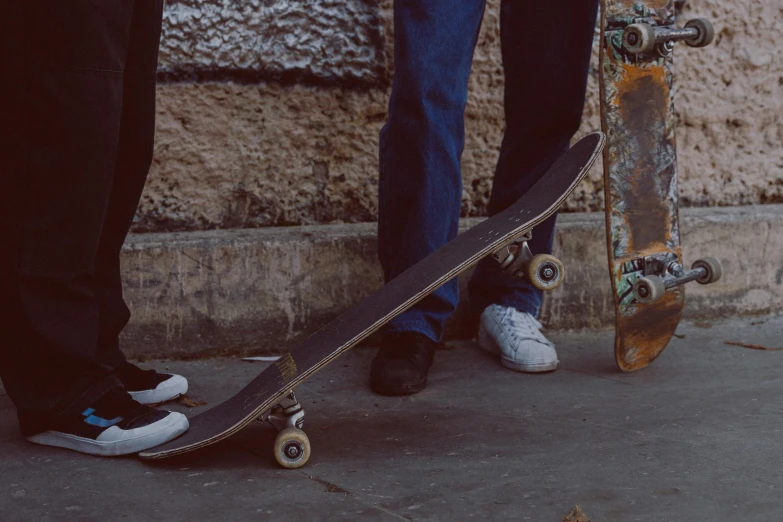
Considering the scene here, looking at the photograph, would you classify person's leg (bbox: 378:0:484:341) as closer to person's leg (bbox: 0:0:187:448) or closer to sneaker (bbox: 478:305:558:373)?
sneaker (bbox: 478:305:558:373)

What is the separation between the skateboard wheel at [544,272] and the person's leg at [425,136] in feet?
1.56

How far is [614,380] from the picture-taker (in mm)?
2340

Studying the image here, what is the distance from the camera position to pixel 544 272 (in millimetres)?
1812

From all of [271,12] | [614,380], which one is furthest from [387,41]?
[614,380]

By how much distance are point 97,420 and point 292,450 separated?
1.45ft

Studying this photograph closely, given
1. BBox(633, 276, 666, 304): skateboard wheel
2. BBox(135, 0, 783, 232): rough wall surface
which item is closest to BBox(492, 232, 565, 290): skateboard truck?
BBox(633, 276, 666, 304): skateboard wheel

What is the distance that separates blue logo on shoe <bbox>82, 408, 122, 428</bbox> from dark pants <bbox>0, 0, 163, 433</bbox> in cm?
3

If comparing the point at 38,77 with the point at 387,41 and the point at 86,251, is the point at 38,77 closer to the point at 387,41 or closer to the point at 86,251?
the point at 86,251

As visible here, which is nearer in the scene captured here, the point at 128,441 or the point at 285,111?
the point at 128,441

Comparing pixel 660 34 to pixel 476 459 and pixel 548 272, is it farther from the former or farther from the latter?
pixel 476 459

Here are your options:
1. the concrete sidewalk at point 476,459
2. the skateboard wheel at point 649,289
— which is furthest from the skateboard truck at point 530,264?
the skateboard wheel at point 649,289

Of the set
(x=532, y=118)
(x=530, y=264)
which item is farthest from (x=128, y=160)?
(x=532, y=118)

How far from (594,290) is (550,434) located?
40.6 inches

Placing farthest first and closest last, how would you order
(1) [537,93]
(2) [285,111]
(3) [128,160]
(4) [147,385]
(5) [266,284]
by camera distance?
(2) [285,111] → (5) [266,284] → (1) [537,93] → (4) [147,385] → (3) [128,160]
